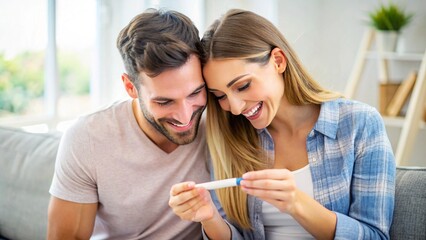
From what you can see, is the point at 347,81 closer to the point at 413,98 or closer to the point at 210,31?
the point at 413,98

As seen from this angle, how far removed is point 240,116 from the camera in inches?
65.1

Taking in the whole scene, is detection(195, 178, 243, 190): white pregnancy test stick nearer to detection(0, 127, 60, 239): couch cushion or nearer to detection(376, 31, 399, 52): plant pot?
detection(0, 127, 60, 239): couch cushion

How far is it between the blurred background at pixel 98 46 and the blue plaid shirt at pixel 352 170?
1.37 m

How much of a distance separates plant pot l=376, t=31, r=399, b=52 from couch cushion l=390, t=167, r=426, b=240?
1848 millimetres

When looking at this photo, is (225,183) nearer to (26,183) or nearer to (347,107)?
(347,107)

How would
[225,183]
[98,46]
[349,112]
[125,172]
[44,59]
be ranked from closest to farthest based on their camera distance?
[225,183], [349,112], [125,172], [44,59], [98,46]

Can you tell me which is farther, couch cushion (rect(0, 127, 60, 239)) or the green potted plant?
the green potted plant

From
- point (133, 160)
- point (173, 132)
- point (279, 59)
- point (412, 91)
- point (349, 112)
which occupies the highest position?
point (279, 59)

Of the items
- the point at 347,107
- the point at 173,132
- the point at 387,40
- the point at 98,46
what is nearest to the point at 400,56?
the point at 387,40

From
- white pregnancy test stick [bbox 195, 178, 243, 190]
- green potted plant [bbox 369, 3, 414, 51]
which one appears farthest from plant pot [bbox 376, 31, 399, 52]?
white pregnancy test stick [bbox 195, 178, 243, 190]

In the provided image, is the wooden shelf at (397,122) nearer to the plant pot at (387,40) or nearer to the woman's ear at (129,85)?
the plant pot at (387,40)

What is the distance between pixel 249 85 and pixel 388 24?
1.94 metres

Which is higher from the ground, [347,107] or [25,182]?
[347,107]

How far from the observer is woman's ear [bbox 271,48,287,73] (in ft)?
4.91
